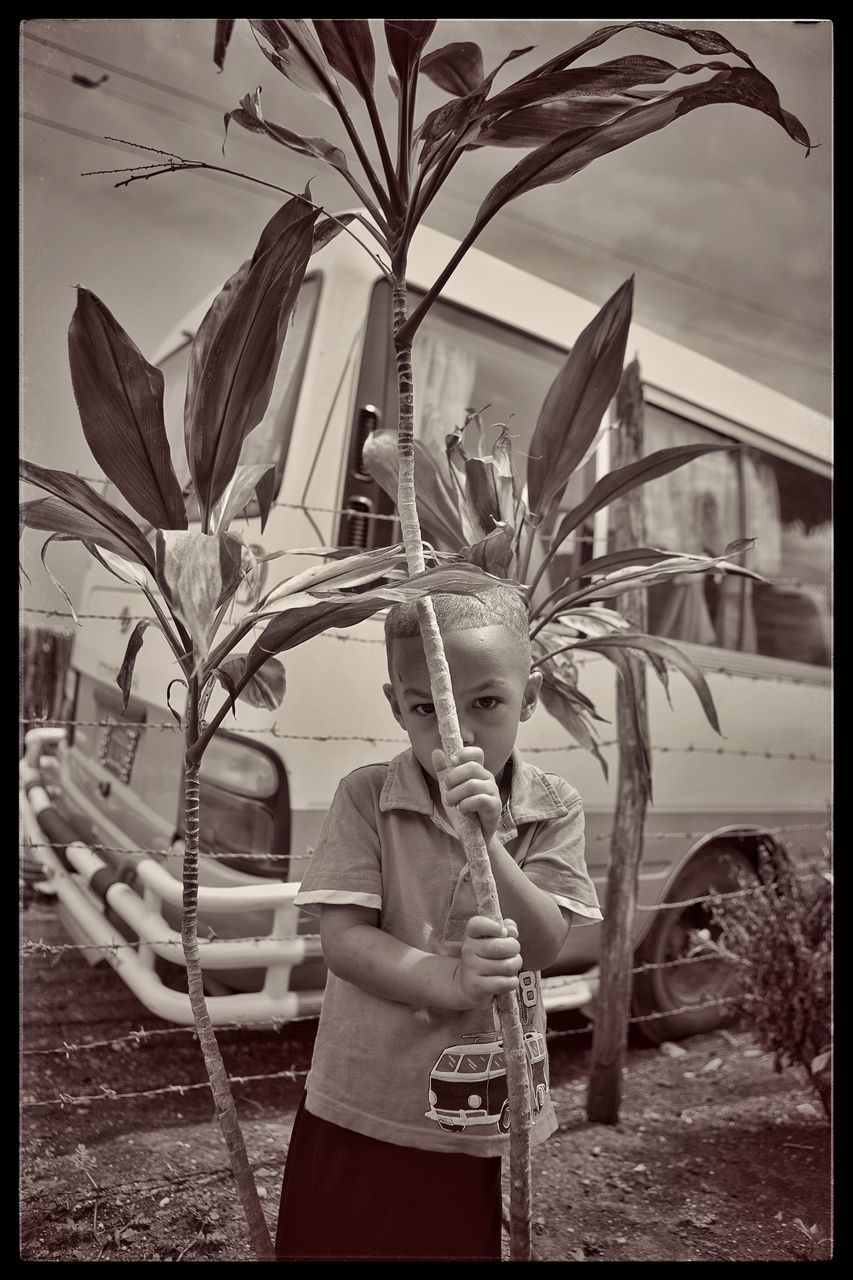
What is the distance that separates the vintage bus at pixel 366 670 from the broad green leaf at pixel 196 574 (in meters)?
0.31

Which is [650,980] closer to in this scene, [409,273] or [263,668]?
[263,668]

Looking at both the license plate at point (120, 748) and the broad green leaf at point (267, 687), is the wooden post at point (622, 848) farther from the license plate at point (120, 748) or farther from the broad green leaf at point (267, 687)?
the license plate at point (120, 748)

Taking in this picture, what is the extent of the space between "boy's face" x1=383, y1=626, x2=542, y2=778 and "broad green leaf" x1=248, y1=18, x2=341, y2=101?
1.95 ft

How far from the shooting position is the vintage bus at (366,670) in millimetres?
1332

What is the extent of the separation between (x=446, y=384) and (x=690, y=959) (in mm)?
1150

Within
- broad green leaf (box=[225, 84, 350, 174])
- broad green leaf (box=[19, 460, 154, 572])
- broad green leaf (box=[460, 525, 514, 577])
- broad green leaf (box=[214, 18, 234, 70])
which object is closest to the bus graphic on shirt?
broad green leaf (box=[460, 525, 514, 577])

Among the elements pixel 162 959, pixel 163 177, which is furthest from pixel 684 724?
pixel 163 177

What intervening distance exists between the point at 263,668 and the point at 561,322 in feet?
2.32

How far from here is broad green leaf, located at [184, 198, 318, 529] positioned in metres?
1.07

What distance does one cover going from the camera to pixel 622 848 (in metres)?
1.75

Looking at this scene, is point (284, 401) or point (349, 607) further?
point (284, 401)

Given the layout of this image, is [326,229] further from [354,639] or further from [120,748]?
[120,748]

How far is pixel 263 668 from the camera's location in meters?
1.24

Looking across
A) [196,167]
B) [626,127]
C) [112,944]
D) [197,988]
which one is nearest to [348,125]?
[196,167]
